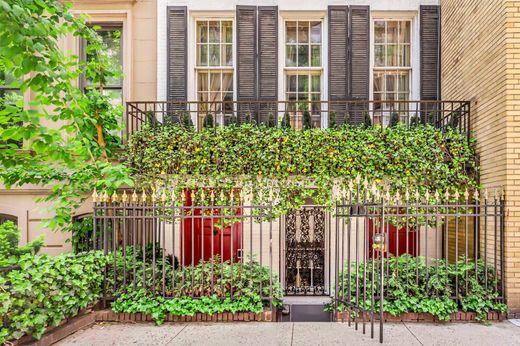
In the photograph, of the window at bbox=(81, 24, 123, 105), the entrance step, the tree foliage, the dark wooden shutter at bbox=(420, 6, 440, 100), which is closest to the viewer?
the tree foliage

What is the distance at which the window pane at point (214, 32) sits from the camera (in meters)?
9.72

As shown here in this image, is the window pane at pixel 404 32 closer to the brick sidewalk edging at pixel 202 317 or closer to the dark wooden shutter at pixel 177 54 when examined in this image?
the dark wooden shutter at pixel 177 54

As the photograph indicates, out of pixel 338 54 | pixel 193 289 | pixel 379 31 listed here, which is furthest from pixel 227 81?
pixel 193 289

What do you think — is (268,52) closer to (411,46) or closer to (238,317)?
(411,46)

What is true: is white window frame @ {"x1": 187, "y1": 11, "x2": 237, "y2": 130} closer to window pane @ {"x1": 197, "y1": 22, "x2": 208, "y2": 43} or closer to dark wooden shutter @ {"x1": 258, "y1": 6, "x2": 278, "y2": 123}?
window pane @ {"x1": 197, "y1": 22, "x2": 208, "y2": 43}

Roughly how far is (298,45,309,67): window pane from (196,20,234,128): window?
1685mm

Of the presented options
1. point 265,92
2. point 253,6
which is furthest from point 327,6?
point 265,92

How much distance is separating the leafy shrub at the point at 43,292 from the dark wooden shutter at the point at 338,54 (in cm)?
634

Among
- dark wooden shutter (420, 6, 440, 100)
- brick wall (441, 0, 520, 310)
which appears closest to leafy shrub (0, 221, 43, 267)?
brick wall (441, 0, 520, 310)

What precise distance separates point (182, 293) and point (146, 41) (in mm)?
6286

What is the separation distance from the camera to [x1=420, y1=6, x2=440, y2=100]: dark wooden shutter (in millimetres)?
9352

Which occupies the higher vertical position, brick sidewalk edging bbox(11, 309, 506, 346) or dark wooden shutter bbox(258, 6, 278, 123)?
dark wooden shutter bbox(258, 6, 278, 123)

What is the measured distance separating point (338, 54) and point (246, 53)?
2217 millimetres

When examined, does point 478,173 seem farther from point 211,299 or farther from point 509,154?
point 211,299
